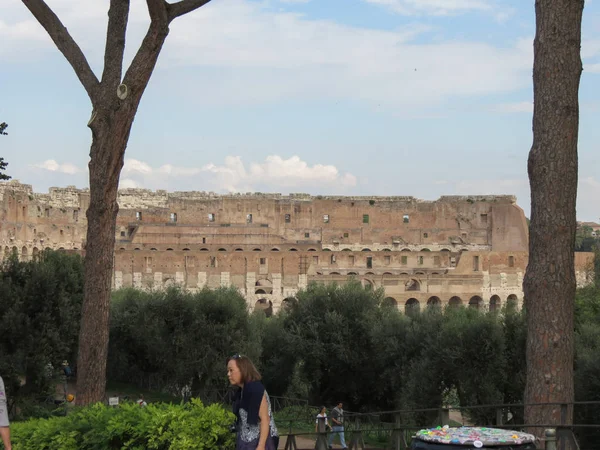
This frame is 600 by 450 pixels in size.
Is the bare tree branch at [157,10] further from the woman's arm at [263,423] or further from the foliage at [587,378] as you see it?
the foliage at [587,378]

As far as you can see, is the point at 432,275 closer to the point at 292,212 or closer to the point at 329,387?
the point at 292,212

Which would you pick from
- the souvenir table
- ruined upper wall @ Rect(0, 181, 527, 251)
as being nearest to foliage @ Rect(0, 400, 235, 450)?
the souvenir table

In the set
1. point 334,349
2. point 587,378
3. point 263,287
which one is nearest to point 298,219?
point 263,287

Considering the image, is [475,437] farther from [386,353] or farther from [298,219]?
[298,219]

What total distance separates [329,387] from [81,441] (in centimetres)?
1722

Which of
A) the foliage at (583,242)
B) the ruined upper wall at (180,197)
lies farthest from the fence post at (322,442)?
the foliage at (583,242)

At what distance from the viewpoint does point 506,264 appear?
42.8 m

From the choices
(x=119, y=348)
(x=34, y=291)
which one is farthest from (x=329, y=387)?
(x=34, y=291)

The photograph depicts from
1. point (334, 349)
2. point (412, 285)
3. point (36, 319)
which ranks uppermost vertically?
point (36, 319)

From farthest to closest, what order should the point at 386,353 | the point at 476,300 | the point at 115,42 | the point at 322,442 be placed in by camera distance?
the point at 476,300
the point at 386,353
the point at 115,42
the point at 322,442

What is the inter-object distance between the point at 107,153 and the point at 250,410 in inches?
146

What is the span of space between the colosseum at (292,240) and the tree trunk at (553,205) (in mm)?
31926

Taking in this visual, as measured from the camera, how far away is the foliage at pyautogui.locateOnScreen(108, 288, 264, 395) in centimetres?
2116

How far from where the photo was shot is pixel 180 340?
21.2m
